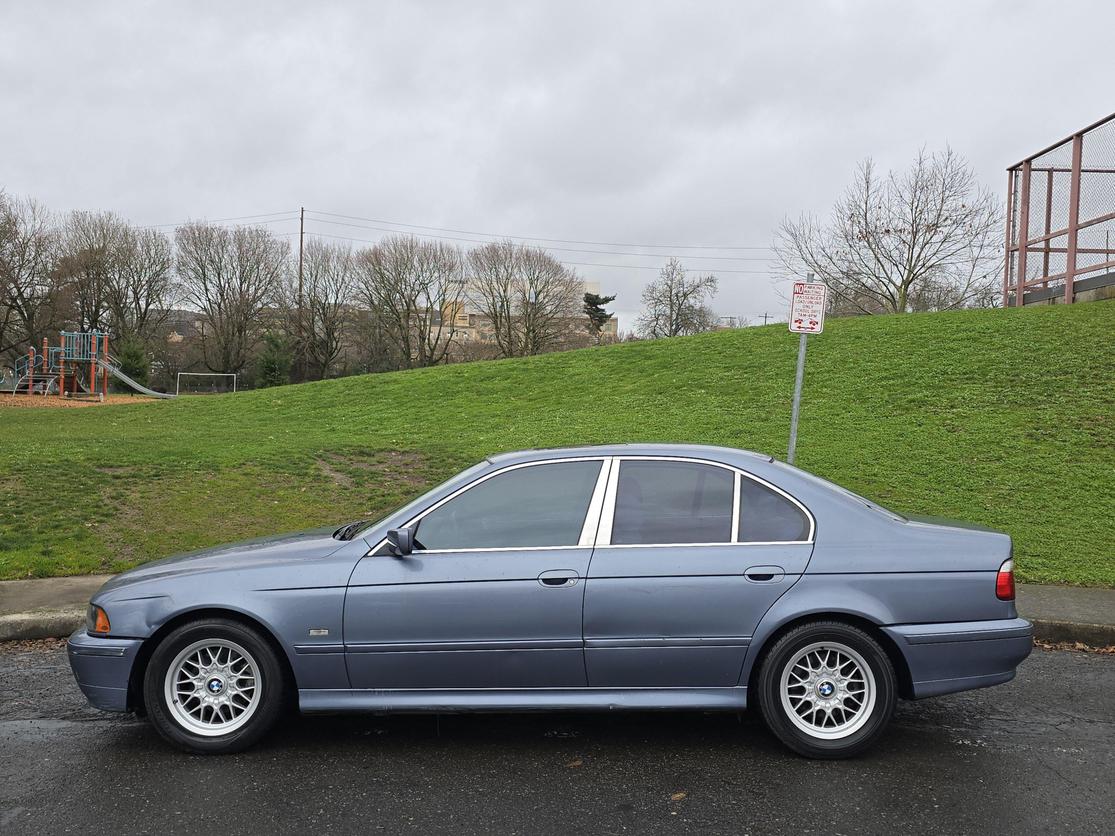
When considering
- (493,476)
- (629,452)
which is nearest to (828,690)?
(629,452)

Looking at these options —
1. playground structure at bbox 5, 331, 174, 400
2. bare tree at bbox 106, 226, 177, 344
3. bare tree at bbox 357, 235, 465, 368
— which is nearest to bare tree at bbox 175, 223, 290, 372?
bare tree at bbox 106, 226, 177, 344

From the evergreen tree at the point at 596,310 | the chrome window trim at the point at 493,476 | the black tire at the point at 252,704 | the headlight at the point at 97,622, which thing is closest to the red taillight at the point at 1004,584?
the chrome window trim at the point at 493,476

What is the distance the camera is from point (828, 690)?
163 inches

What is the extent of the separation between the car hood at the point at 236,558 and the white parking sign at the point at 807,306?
473cm

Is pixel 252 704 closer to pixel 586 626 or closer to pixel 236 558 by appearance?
pixel 236 558

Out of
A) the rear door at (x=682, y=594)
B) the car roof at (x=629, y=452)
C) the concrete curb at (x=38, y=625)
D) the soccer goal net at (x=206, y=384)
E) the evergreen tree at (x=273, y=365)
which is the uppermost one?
the evergreen tree at (x=273, y=365)

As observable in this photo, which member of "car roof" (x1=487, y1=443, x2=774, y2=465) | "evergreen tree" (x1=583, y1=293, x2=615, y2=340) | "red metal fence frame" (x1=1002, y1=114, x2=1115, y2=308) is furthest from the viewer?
"evergreen tree" (x1=583, y1=293, x2=615, y2=340)

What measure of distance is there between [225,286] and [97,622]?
5124 centimetres

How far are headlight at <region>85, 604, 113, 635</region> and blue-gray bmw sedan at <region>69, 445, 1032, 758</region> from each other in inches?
0.5

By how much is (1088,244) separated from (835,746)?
62.3 ft

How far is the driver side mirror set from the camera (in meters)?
4.13

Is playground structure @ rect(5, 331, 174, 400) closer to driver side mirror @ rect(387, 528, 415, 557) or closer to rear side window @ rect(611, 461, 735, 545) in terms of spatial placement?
driver side mirror @ rect(387, 528, 415, 557)

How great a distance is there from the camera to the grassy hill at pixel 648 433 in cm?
930

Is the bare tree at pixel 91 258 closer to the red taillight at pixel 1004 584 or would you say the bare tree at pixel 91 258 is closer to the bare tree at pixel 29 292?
the bare tree at pixel 29 292
